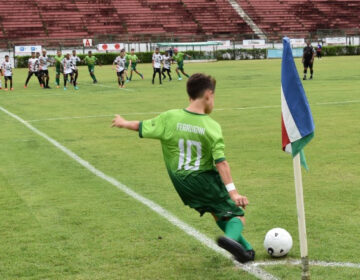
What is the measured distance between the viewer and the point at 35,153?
483 inches

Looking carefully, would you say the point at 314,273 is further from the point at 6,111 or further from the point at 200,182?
the point at 6,111

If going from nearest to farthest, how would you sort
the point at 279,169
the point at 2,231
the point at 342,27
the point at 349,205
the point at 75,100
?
the point at 2,231
the point at 349,205
the point at 279,169
the point at 75,100
the point at 342,27

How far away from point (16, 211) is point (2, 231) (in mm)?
860

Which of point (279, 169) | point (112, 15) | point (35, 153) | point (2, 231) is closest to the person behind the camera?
point (2, 231)

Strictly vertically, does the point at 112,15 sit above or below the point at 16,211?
above

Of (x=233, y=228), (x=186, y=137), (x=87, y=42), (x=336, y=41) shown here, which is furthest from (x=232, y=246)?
(x=336, y=41)

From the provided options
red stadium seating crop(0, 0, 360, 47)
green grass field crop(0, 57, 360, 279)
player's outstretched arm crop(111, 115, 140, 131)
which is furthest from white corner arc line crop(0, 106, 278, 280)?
red stadium seating crop(0, 0, 360, 47)

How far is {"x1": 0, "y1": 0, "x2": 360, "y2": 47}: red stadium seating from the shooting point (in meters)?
70.4

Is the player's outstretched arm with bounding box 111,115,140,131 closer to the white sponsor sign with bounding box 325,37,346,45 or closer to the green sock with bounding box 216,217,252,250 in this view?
the green sock with bounding box 216,217,252,250

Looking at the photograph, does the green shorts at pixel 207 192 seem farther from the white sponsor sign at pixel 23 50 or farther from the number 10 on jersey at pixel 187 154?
the white sponsor sign at pixel 23 50

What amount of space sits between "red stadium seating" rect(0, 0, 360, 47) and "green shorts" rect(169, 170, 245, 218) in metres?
62.3

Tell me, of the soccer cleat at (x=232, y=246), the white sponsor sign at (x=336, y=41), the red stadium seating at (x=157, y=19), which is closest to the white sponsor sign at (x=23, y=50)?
the red stadium seating at (x=157, y=19)

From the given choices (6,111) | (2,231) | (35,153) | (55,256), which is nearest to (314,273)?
(55,256)

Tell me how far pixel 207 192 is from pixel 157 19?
7259 cm
